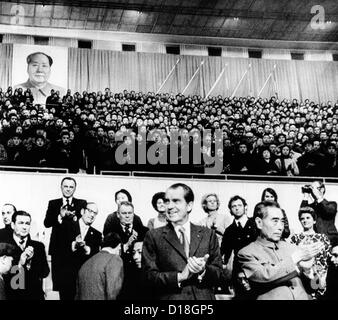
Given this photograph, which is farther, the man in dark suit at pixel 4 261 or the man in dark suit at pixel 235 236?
the man in dark suit at pixel 235 236

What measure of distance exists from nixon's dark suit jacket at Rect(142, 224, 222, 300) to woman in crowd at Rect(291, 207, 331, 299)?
5.09 ft

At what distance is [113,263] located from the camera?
4.84m

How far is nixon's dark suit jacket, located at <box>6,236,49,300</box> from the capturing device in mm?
5680

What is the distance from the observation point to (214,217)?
→ 635cm

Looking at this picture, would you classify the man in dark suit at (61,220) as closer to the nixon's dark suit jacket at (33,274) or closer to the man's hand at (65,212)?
the man's hand at (65,212)

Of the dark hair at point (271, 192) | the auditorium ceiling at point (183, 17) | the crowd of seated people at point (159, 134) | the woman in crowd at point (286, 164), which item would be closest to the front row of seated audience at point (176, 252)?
the dark hair at point (271, 192)

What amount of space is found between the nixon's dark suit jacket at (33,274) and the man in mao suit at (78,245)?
0.80ft

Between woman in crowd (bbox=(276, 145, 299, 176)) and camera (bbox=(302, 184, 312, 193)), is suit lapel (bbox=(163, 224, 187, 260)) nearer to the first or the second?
camera (bbox=(302, 184, 312, 193))

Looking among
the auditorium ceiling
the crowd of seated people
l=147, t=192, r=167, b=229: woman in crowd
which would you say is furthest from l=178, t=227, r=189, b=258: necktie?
the auditorium ceiling

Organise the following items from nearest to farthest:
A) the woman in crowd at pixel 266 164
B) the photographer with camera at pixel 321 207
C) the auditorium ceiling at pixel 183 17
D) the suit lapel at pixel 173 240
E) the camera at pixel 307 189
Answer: the suit lapel at pixel 173 240
the photographer with camera at pixel 321 207
the camera at pixel 307 189
the woman in crowd at pixel 266 164
the auditorium ceiling at pixel 183 17

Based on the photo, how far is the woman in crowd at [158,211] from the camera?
6199mm

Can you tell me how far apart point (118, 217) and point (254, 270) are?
1.93 meters

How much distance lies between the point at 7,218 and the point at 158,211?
1.88 meters
